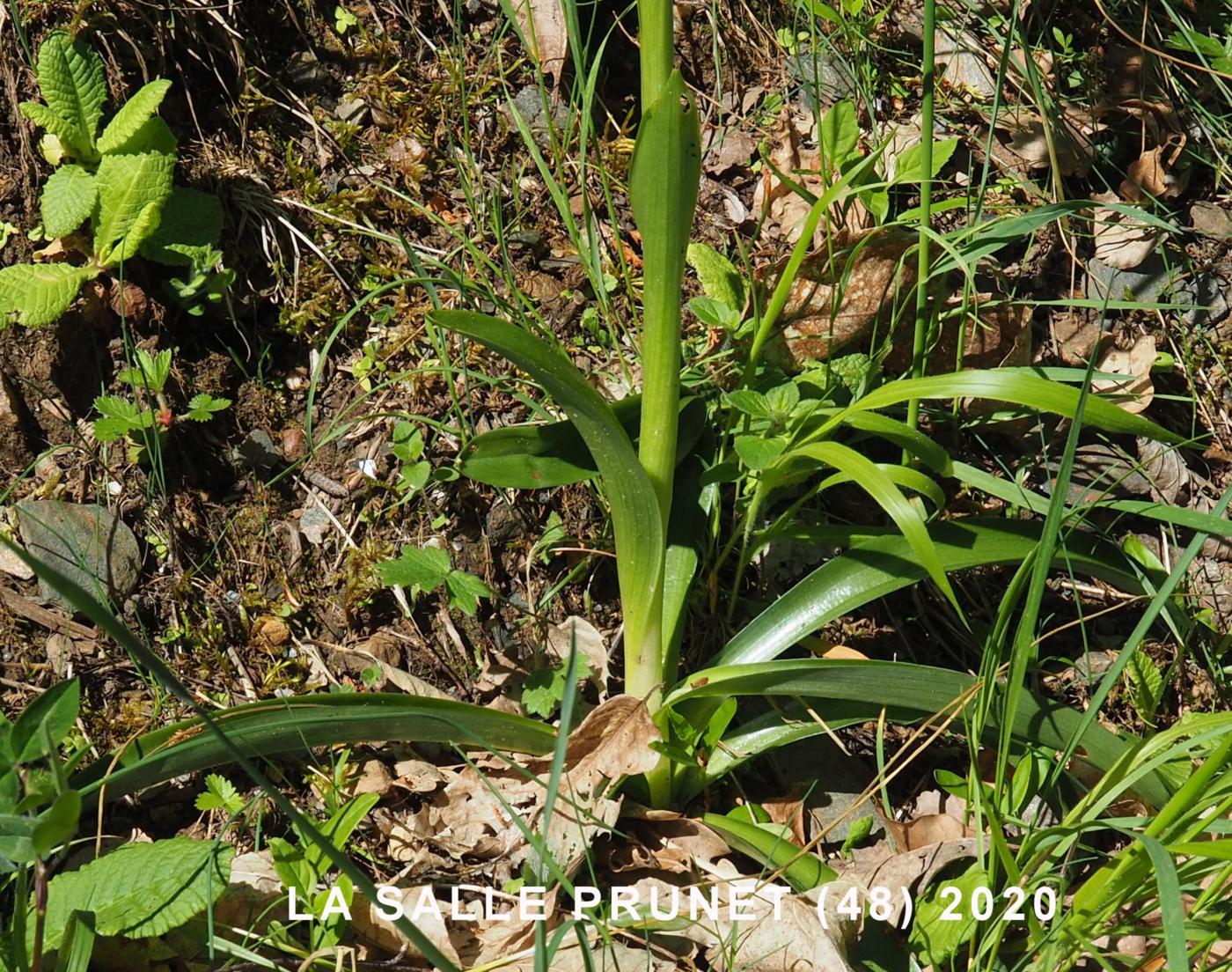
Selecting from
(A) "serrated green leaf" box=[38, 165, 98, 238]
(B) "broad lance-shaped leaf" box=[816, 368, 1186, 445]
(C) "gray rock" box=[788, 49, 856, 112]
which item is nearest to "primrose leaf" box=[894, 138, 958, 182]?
(C) "gray rock" box=[788, 49, 856, 112]

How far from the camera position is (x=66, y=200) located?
72.6 inches

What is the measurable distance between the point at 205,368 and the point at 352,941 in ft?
3.41

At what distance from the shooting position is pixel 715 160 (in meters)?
2.24

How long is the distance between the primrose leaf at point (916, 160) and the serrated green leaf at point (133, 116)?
129 centimetres

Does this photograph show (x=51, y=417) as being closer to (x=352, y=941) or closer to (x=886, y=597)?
(x=352, y=941)

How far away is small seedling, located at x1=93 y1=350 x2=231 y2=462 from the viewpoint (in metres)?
1.80

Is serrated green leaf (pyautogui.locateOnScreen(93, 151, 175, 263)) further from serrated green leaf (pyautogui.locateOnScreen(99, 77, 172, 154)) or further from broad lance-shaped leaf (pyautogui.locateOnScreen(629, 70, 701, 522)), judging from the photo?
broad lance-shaped leaf (pyautogui.locateOnScreen(629, 70, 701, 522))

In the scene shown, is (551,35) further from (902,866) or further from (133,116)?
(902,866)

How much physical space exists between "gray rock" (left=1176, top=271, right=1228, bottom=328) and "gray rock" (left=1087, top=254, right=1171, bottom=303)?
5 centimetres

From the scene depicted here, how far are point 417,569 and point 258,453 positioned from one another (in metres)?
0.44

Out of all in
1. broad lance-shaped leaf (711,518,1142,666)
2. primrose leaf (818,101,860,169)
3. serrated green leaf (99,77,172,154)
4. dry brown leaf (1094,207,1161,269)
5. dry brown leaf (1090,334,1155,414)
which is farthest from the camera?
dry brown leaf (1094,207,1161,269)

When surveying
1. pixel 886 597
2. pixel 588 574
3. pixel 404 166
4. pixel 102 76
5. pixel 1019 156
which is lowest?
pixel 886 597

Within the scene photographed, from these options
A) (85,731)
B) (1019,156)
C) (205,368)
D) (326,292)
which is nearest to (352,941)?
(85,731)

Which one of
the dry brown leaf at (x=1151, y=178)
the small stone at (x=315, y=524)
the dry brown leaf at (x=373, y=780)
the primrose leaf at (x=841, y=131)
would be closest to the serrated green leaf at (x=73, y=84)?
A: the small stone at (x=315, y=524)
